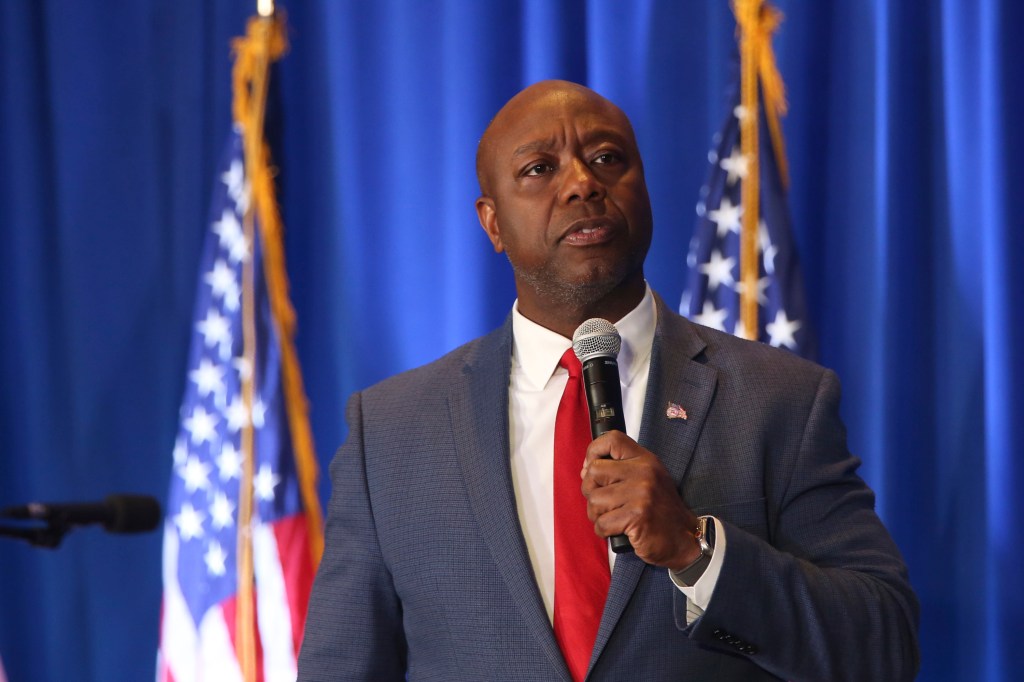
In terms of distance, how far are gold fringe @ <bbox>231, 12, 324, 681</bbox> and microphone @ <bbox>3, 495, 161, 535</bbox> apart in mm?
2168

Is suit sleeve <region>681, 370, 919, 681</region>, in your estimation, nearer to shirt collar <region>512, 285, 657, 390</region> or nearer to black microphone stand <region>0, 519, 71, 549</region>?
shirt collar <region>512, 285, 657, 390</region>

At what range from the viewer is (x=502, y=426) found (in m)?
2.09

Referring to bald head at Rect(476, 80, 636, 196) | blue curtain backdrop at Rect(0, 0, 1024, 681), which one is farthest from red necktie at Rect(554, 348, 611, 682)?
blue curtain backdrop at Rect(0, 0, 1024, 681)

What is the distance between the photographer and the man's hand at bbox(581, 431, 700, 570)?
164 cm

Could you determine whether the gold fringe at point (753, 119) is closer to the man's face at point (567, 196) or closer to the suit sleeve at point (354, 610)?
the man's face at point (567, 196)

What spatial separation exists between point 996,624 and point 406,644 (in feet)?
5.69

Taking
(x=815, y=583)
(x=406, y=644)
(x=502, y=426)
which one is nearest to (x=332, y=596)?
(x=406, y=644)

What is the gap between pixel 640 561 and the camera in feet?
6.09

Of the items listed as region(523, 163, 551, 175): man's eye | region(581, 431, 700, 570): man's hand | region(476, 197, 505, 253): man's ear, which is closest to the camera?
region(581, 431, 700, 570): man's hand

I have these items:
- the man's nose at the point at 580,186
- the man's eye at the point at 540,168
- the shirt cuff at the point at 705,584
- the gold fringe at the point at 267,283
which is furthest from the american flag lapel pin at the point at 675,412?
the gold fringe at the point at 267,283

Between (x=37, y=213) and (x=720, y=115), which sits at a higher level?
(x=720, y=115)

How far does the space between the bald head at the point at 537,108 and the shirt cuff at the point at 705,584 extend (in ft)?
2.90

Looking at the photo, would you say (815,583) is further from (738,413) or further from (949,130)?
(949,130)

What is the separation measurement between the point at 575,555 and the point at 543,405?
0.33m
